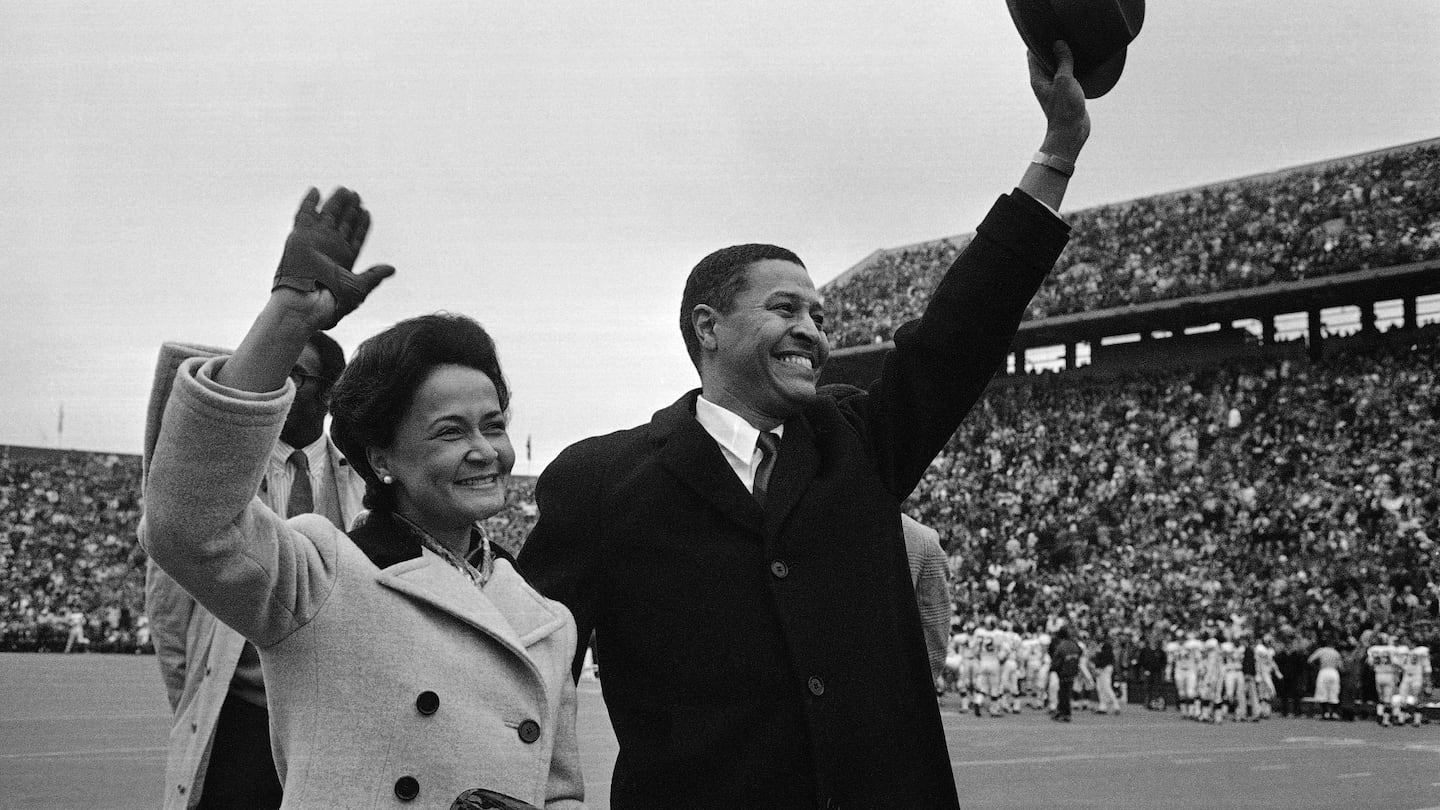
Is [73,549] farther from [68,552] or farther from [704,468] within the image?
[704,468]

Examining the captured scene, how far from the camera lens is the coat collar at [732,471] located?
297cm

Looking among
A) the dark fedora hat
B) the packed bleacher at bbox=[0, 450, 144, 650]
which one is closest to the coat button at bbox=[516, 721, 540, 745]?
the dark fedora hat

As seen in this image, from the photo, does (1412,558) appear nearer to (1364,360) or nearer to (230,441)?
(1364,360)

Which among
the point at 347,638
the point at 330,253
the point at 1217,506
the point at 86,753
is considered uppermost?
the point at 1217,506

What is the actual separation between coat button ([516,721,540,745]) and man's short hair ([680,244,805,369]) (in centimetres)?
116

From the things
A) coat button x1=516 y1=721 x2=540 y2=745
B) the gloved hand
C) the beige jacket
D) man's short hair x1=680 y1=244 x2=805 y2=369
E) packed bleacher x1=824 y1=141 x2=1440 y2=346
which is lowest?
coat button x1=516 y1=721 x2=540 y2=745

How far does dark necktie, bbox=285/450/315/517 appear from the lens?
405 cm

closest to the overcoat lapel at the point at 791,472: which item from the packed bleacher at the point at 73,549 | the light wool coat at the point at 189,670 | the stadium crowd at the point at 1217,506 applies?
the light wool coat at the point at 189,670

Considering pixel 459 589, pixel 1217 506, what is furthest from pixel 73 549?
pixel 459 589

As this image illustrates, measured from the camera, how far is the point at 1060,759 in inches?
599

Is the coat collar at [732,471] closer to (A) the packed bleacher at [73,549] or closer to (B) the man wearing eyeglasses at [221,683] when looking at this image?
(B) the man wearing eyeglasses at [221,683]

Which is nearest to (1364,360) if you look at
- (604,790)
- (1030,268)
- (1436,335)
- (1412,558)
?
(1436,335)

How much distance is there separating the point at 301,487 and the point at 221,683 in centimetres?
72

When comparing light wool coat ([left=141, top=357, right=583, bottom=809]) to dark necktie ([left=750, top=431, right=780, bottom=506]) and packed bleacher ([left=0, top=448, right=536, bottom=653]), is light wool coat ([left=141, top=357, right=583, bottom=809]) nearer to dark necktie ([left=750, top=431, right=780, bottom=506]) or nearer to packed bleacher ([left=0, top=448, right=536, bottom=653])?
dark necktie ([left=750, top=431, right=780, bottom=506])
